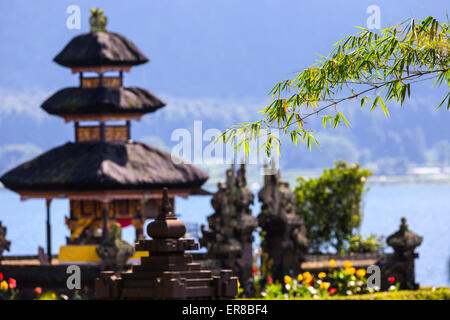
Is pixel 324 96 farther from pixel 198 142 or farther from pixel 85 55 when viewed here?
pixel 85 55

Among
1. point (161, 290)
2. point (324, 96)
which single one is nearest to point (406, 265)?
point (324, 96)

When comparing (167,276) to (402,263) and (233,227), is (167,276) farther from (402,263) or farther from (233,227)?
(402,263)

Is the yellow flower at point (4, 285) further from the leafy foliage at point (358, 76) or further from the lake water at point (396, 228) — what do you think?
the lake water at point (396, 228)

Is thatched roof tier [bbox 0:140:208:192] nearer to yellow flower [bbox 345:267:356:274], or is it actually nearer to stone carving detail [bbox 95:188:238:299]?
yellow flower [bbox 345:267:356:274]

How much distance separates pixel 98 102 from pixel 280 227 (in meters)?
7.19

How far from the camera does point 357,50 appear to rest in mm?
15211

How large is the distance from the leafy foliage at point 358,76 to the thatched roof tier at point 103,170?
1745 centimetres

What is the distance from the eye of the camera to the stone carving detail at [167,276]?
46.0ft

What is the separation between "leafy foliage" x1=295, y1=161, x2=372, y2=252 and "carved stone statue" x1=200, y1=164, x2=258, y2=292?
4.84 metres

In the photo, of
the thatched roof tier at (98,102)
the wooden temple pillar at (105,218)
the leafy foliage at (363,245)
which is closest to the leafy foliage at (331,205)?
the leafy foliage at (363,245)

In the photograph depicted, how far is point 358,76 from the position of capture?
1528 centimetres

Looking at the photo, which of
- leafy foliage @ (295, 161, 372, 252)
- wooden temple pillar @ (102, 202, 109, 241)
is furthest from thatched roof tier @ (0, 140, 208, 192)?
leafy foliage @ (295, 161, 372, 252)
